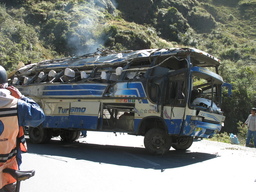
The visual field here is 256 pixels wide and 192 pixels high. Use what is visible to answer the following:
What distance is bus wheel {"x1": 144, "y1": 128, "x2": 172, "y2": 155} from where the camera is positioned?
7715 mm

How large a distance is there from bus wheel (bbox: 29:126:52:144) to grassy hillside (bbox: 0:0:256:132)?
3931mm

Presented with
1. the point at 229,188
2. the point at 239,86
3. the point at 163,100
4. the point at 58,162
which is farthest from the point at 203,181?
the point at 239,86

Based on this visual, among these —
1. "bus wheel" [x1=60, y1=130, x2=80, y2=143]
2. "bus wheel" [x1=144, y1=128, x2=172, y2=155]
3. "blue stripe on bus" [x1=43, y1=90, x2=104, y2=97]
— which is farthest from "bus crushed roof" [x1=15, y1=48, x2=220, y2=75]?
"bus wheel" [x1=60, y1=130, x2=80, y2=143]

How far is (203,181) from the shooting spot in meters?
5.34

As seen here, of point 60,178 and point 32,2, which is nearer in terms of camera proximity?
point 60,178

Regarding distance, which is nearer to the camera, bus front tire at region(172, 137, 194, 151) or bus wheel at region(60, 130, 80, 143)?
bus front tire at region(172, 137, 194, 151)

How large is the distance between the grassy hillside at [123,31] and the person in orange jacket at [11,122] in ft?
36.2

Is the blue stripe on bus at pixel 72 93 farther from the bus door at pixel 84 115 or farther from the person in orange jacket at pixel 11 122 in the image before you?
the person in orange jacket at pixel 11 122

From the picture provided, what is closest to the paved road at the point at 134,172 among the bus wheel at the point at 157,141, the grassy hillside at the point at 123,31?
the bus wheel at the point at 157,141

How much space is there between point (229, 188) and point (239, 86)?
2406 cm

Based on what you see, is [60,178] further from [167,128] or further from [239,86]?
[239,86]

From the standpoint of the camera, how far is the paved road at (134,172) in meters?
4.96

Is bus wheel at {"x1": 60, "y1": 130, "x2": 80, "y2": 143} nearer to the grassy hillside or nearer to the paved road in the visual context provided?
the paved road

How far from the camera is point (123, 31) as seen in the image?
50.3 meters
